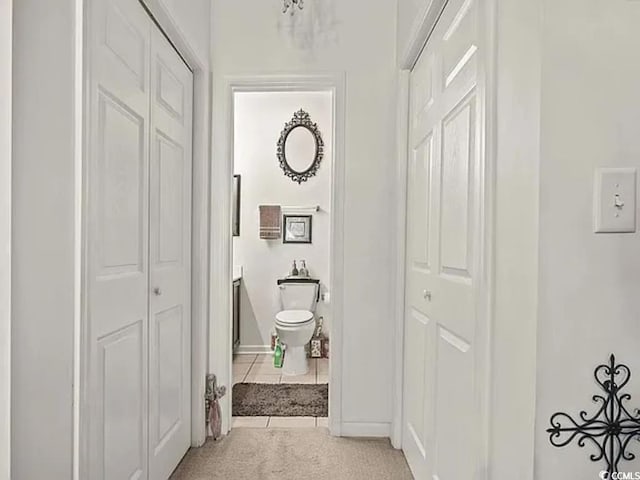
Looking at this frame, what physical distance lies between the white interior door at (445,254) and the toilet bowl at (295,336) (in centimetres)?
166

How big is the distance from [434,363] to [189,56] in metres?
1.85

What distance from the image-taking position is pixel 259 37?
3074 mm

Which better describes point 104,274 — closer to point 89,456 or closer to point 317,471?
point 89,456

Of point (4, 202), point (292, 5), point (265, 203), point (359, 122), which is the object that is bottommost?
point (4, 202)

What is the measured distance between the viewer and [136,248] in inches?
81.4

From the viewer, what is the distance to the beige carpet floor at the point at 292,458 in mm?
2576

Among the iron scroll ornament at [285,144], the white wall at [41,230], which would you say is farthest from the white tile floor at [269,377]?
the white wall at [41,230]

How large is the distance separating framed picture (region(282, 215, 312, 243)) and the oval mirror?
17.5 inches

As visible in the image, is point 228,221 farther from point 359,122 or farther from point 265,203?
point 265,203

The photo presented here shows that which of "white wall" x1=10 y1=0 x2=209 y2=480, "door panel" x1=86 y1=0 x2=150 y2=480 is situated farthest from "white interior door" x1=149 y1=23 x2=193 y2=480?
"white wall" x1=10 y1=0 x2=209 y2=480

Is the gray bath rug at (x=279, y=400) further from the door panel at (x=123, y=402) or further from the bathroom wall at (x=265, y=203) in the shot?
the door panel at (x=123, y=402)

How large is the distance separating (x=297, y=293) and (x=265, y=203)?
0.91 m

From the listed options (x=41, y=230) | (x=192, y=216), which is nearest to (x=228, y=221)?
(x=192, y=216)

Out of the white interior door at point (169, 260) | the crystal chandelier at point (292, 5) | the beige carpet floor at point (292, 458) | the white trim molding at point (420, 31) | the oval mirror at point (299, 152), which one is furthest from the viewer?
the oval mirror at point (299, 152)
